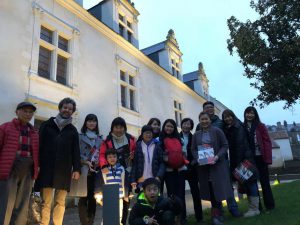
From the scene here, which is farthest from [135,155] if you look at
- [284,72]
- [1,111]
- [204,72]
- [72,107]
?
[204,72]

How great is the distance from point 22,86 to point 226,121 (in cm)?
592

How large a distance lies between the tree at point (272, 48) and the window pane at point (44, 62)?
6.92m

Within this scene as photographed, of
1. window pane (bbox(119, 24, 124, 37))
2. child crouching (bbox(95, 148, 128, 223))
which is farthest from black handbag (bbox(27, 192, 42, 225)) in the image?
window pane (bbox(119, 24, 124, 37))

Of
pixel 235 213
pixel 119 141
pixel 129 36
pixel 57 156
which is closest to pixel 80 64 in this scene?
pixel 129 36

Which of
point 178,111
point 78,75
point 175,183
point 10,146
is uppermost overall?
point 178,111

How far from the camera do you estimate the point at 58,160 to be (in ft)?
14.0

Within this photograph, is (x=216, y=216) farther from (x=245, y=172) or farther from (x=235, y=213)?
(x=245, y=172)

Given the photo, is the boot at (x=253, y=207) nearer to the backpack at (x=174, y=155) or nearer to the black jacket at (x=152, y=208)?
the backpack at (x=174, y=155)

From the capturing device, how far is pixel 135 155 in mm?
4719

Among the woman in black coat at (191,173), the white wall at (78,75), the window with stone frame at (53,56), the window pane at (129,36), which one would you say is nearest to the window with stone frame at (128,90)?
the white wall at (78,75)

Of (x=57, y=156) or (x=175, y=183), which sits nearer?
(x=57, y=156)

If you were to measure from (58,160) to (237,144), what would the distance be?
9.90 ft

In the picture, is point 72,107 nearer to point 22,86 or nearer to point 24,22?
point 22,86

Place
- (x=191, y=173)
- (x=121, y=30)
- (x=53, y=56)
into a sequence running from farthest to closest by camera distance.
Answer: (x=121, y=30), (x=53, y=56), (x=191, y=173)
